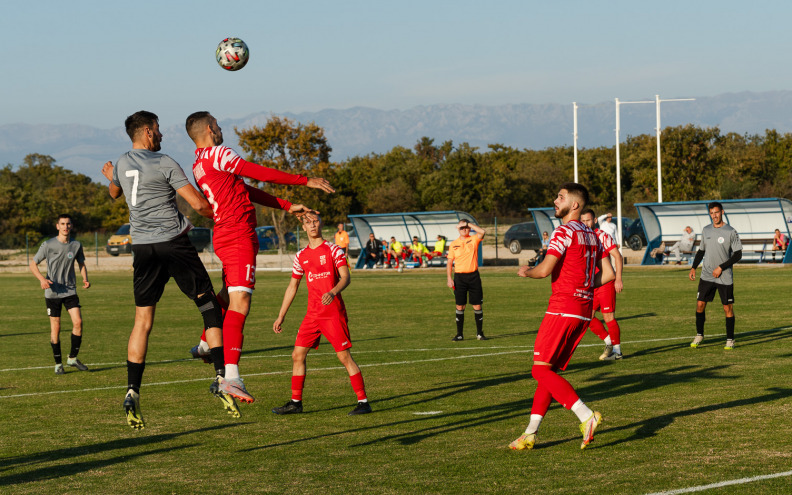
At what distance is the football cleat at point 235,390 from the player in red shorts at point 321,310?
83.9 inches

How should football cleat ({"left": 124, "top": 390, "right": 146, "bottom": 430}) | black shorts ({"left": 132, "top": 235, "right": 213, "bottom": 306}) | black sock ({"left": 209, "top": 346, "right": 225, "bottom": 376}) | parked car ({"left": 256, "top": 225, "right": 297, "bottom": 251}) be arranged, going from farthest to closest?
1. parked car ({"left": 256, "top": 225, "right": 297, "bottom": 251})
2. black sock ({"left": 209, "top": 346, "right": 225, "bottom": 376})
3. black shorts ({"left": 132, "top": 235, "right": 213, "bottom": 306})
4. football cleat ({"left": 124, "top": 390, "right": 146, "bottom": 430})

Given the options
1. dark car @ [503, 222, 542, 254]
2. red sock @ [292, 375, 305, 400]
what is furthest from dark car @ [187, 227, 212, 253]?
red sock @ [292, 375, 305, 400]

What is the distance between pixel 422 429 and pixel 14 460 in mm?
3706

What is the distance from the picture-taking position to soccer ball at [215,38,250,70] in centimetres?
1034

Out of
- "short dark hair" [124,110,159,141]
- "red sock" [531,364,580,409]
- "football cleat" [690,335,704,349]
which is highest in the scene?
"short dark hair" [124,110,159,141]

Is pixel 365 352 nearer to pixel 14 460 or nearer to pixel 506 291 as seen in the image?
pixel 14 460

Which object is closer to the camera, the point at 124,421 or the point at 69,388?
the point at 124,421

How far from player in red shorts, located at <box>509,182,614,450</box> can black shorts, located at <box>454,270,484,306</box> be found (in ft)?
30.2

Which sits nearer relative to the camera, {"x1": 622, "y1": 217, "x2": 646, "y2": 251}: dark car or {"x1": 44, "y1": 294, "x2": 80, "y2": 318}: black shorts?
{"x1": 44, "y1": 294, "x2": 80, "y2": 318}: black shorts

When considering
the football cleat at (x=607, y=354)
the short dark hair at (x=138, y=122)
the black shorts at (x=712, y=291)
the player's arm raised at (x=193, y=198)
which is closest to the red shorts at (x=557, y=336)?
the player's arm raised at (x=193, y=198)

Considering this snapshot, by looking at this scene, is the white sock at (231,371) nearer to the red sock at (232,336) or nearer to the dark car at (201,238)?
the red sock at (232,336)

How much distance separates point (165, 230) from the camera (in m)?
7.64

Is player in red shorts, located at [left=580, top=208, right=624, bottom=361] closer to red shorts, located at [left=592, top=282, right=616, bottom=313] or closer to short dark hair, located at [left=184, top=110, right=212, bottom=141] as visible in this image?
red shorts, located at [left=592, top=282, right=616, bottom=313]

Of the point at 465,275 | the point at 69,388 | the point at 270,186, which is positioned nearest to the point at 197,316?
the point at 465,275
